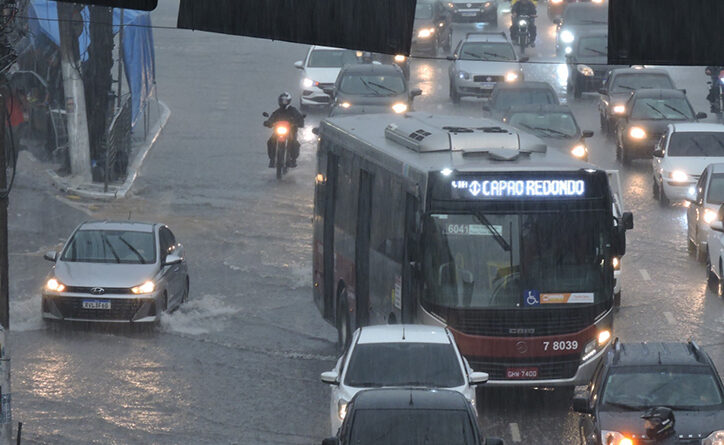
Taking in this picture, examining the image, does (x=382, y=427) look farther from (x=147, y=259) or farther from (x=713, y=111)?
(x=713, y=111)

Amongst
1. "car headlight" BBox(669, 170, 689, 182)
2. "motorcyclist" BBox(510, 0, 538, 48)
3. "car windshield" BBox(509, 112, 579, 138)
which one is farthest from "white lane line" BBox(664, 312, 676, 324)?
"motorcyclist" BBox(510, 0, 538, 48)

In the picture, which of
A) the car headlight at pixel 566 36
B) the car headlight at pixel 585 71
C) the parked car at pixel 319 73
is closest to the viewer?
the parked car at pixel 319 73

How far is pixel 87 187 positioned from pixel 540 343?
1919cm

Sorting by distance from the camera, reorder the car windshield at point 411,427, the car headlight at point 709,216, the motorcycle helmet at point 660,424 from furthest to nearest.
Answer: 1. the car headlight at point 709,216
2. the motorcycle helmet at point 660,424
3. the car windshield at point 411,427

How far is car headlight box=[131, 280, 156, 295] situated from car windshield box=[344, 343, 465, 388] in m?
7.23

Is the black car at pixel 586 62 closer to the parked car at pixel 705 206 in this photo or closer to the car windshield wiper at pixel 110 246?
the parked car at pixel 705 206

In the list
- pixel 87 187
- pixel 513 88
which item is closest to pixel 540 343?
pixel 87 187

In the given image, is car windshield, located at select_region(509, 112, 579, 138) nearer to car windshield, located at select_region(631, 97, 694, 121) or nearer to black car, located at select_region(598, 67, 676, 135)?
car windshield, located at select_region(631, 97, 694, 121)

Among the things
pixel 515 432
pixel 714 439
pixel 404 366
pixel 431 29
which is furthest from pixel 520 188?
pixel 431 29

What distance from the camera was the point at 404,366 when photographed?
1398 centimetres

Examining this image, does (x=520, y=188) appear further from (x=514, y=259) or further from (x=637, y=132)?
(x=637, y=132)

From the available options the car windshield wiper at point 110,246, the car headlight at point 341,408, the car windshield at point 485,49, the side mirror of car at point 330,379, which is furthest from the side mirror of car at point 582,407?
the car windshield at point 485,49

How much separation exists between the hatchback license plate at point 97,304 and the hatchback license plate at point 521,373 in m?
7.20

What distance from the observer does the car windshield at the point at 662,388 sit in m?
13.4
